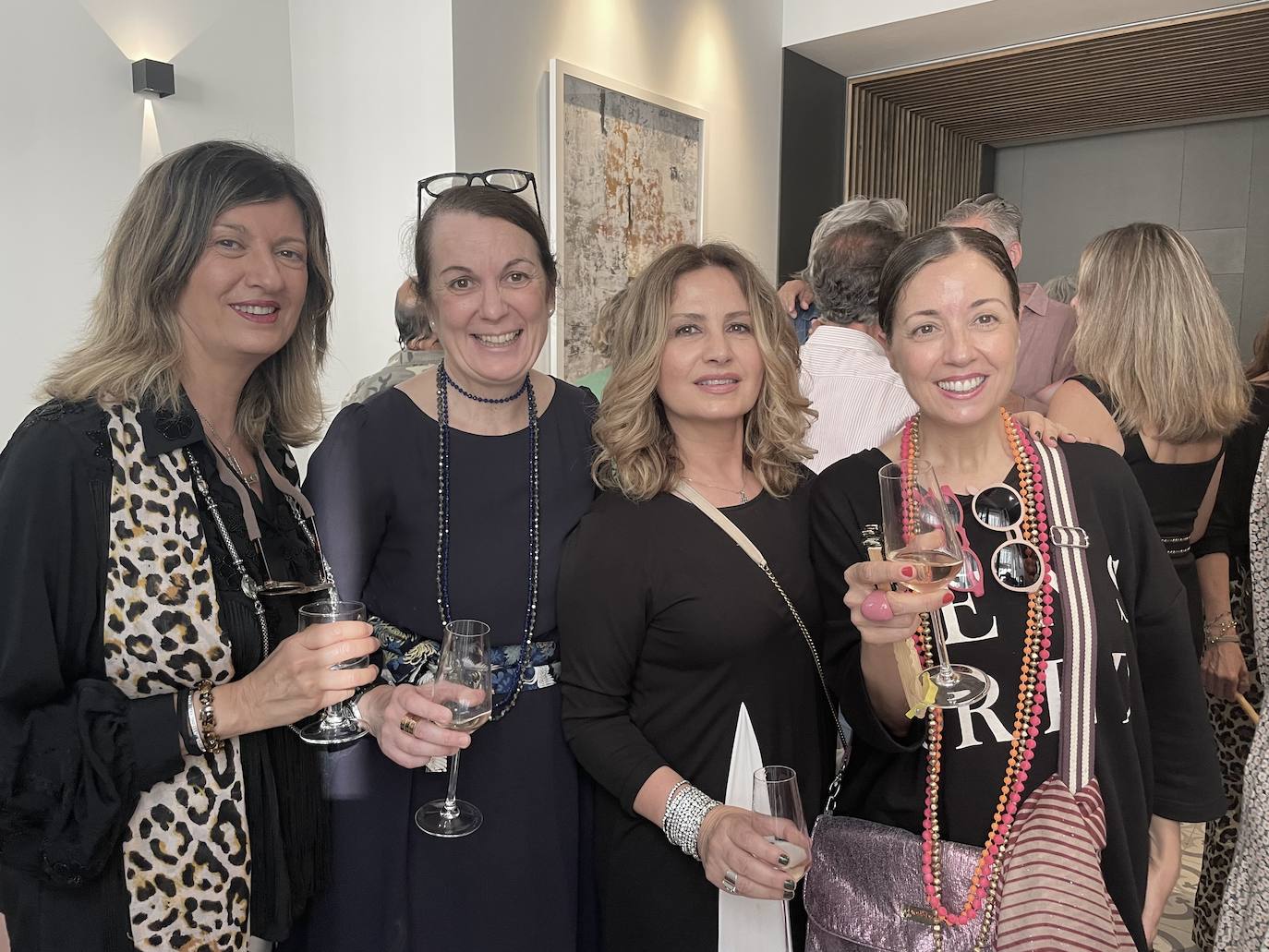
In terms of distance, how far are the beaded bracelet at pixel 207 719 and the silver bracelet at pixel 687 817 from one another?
2.39 feet

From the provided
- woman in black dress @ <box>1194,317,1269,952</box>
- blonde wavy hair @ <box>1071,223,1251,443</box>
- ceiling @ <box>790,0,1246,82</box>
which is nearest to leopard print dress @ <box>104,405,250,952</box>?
blonde wavy hair @ <box>1071,223,1251,443</box>

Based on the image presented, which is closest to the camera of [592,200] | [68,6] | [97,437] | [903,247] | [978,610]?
[97,437]

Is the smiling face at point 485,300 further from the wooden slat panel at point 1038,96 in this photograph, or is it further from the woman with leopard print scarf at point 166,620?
the wooden slat panel at point 1038,96

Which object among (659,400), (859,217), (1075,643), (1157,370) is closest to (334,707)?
(659,400)

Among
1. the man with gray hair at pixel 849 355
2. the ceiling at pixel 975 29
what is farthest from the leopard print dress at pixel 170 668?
the ceiling at pixel 975 29

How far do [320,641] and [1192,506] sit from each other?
247 cm

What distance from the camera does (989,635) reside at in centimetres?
151

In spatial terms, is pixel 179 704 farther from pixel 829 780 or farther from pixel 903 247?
pixel 903 247

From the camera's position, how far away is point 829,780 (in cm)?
184

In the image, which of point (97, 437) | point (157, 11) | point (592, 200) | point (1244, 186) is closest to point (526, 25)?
point (592, 200)

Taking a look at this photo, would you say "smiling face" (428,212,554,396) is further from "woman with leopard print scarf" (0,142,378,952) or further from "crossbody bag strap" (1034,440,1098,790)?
"crossbody bag strap" (1034,440,1098,790)

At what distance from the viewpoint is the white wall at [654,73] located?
14.0 ft

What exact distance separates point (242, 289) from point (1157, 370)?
2306 millimetres

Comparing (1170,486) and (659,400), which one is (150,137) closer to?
(659,400)
